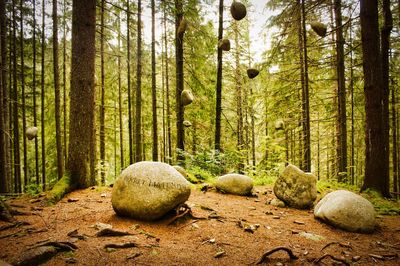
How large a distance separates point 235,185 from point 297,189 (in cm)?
168

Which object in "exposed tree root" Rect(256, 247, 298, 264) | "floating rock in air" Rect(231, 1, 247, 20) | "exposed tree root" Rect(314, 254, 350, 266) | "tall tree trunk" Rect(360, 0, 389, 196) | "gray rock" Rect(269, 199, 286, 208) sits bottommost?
"gray rock" Rect(269, 199, 286, 208)

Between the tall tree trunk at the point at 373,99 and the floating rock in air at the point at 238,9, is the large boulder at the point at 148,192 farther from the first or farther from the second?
the floating rock in air at the point at 238,9

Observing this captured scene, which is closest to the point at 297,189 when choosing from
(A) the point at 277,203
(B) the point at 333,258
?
(A) the point at 277,203

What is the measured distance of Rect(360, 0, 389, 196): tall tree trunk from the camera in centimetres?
653

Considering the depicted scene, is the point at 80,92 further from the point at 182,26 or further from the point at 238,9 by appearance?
the point at 238,9

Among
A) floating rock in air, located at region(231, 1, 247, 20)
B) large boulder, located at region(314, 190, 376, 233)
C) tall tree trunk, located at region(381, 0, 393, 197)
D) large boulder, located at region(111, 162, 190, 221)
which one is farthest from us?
floating rock in air, located at region(231, 1, 247, 20)

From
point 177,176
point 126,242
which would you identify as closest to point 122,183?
point 177,176

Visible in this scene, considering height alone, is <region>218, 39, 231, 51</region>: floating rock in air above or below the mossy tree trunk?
above

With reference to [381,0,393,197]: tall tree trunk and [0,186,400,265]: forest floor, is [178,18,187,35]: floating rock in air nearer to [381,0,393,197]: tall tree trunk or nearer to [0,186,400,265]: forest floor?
[381,0,393,197]: tall tree trunk

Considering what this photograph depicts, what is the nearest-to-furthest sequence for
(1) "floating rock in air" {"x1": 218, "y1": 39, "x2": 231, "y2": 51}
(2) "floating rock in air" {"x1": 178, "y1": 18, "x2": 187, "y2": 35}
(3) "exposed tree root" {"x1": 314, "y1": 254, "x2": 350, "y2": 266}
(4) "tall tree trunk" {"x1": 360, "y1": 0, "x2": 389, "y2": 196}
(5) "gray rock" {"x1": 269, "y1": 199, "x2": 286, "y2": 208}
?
(3) "exposed tree root" {"x1": 314, "y1": 254, "x2": 350, "y2": 266}, (5) "gray rock" {"x1": 269, "y1": 199, "x2": 286, "y2": 208}, (4) "tall tree trunk" {"x1": 360, "y1": 0, "x2": 389, "y2": 196}, (2) "floating rock in air" {"x1": 178, "y1": 18, "x2": 187, "y2": 35}, (1) "floating rock in air" {"x1": 218, "y1": 39, "x2": 231, "y2": 51}

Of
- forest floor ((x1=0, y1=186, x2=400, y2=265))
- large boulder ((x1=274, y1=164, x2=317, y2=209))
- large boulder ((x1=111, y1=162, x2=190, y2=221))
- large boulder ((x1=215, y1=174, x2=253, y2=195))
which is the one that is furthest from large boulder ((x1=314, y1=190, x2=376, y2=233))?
large boulder ((x1=111, y1=162, x2=190, y2=221))

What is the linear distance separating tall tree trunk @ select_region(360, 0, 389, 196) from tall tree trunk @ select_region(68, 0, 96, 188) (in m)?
7.08

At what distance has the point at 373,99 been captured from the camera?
6586mm

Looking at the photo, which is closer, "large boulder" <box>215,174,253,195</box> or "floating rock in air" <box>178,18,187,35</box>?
"large boulder" <box>215,174,253,195</box>
